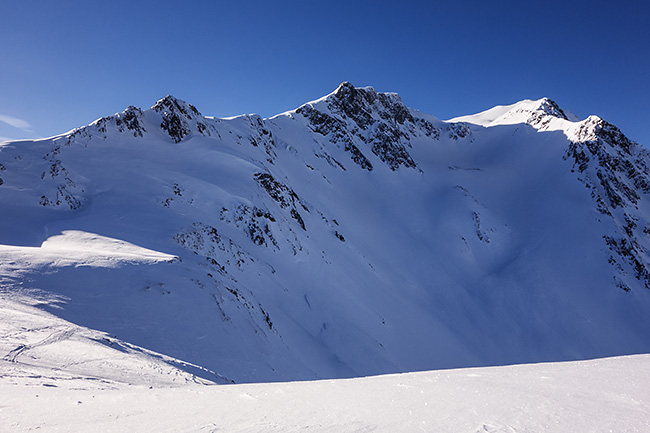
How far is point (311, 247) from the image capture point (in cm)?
2445

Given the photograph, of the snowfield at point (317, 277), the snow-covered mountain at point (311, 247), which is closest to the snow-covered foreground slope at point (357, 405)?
the snowfield at point (317, 277)

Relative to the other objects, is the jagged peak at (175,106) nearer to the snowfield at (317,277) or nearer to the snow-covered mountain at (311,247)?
the snow-covered mountain at (311,247)

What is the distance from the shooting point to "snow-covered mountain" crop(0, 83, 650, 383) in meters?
9.55

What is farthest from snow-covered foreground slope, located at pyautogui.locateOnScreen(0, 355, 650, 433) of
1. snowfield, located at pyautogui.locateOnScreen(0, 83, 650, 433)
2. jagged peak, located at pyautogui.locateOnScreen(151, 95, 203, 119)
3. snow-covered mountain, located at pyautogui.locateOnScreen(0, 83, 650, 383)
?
jagged peak, located at pyautogui.locateOnScreen(151, 95, 203, 119)

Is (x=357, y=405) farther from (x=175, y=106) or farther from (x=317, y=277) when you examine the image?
(x=175, y=106)

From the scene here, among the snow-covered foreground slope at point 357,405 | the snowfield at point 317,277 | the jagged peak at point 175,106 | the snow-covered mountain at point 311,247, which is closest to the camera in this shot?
the snow-covered foreground slope at point 357,405

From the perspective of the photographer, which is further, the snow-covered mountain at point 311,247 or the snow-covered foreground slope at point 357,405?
the snow-covered mountain at point 311,247

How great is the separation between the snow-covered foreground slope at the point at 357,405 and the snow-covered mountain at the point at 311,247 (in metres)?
A: 2.41

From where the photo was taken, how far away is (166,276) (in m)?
11.4

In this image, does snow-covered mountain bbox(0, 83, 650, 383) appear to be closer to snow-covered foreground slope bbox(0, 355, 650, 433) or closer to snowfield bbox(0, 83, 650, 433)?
snowfield bbox(0, 83, 650, 433)

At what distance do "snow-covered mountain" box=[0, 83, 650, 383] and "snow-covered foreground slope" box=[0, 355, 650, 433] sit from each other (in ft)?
7.90

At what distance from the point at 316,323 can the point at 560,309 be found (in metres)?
30.0

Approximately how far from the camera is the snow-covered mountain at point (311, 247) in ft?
31.3

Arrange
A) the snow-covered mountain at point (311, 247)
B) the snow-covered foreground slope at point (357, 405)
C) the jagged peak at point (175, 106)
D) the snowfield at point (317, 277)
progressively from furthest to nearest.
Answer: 1. the jagged peak at point (175, 106)
2. the snow-covered mountain at point (311, 247)
3. the snowfield at point (317, 277)
4. the snow-covered foreground slope at point (357, 405)
